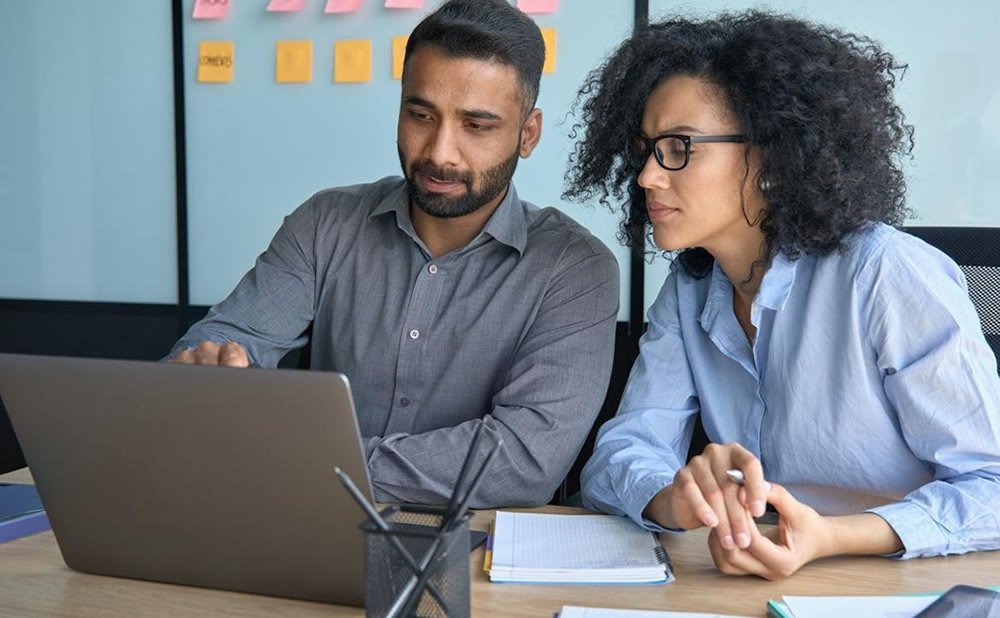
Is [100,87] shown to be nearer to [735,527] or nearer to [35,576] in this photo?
[35,576]

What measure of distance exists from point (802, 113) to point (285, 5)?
73.1 inches

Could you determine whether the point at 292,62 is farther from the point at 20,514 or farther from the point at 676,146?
the point at 20,514

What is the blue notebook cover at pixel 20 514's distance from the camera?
1.28m

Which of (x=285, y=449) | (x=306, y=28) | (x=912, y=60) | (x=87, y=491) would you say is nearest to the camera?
(x=285, y=449)

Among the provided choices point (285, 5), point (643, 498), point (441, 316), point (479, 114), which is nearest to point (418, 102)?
point (479, 114)

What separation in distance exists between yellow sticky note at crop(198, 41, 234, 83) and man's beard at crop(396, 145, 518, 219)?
55.5 inches

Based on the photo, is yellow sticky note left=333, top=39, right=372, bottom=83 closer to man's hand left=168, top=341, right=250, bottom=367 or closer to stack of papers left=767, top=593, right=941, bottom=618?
man's hand left=168, top=341, right=250, bottom=367

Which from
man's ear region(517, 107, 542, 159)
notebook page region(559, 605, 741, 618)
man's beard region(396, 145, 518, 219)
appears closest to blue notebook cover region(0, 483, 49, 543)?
notebook page region(559, 605, 741, 618)

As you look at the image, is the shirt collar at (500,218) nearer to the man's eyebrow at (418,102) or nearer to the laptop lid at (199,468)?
the man's eyebrow at (418,102)

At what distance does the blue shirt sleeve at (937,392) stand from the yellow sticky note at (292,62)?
1952 millimetres

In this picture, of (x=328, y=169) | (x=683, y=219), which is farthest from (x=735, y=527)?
(x=328, y=169)

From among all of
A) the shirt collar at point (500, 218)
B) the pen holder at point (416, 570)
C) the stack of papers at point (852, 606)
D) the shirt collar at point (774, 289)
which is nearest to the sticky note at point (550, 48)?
the shirt collar at point (500, 218)

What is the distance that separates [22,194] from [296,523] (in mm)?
2716

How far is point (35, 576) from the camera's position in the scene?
1.15 m
